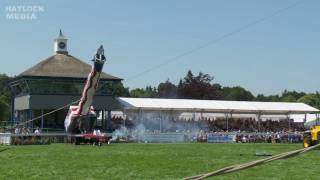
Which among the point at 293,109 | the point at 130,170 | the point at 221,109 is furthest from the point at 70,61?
the point at 130,170

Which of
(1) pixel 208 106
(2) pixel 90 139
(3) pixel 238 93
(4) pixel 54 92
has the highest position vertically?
(3) pixel 238 93

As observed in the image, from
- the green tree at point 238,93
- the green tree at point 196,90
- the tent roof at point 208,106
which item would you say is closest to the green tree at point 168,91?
the green tree at point 196,90

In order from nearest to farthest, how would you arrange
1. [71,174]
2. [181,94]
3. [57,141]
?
[71,174] → [57,141] → [181,94]

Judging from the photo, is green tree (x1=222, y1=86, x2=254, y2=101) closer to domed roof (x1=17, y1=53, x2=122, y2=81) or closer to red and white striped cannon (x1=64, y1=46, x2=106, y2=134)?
domed roof (x1=17, y1=53, x2=122, y2=81)

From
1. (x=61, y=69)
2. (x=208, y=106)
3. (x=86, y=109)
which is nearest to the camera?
(x=86, y=109)

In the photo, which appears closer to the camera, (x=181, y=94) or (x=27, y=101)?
(x=27, y=101)

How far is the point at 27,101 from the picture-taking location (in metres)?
65.7

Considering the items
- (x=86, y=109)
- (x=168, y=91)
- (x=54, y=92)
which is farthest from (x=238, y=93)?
(x=86, y=109)

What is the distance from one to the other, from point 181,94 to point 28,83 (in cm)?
3830

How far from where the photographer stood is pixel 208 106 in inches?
2776

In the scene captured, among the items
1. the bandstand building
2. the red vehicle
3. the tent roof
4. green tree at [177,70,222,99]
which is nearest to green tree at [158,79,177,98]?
green tree at [177,70,222,99]

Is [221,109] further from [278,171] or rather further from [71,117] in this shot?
[278,171]

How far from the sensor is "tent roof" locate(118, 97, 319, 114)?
6719 cm

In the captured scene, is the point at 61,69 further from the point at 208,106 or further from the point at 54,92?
the point at 208,106
